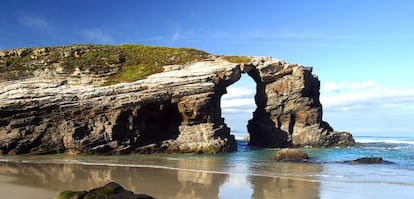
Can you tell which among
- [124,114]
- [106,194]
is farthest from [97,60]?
[106,194]

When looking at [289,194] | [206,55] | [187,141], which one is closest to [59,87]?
[187,141]

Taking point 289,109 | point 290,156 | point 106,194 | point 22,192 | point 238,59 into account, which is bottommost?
point 22,192

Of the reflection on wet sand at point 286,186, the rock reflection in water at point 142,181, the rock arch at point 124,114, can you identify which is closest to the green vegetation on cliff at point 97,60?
the rock arch at point 124,114

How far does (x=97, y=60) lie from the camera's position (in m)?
44.7

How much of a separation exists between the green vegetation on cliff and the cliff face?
1135 millimetres

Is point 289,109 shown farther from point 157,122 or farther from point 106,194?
point 106,194

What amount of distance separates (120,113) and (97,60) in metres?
9.82

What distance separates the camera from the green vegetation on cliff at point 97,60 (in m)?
42.0

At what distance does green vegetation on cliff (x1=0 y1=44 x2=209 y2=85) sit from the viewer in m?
42.0

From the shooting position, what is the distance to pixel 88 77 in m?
42.0

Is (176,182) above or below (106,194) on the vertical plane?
below

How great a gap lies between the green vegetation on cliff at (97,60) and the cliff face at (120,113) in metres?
1.14

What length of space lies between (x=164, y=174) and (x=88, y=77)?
25095mm

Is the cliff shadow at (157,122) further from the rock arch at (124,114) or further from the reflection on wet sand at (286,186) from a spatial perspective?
the reflection on wet sand at (286,186)
